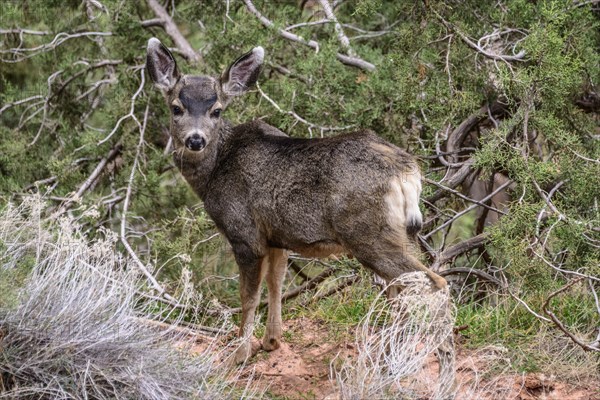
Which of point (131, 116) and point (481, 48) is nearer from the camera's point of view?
point (481, 48)

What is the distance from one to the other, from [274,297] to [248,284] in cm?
36

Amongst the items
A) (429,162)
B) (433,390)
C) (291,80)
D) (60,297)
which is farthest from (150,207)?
(433,390)

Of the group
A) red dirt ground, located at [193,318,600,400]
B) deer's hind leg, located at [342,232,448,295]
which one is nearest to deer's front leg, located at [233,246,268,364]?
red dirt ground, located at [193,318,600,400]

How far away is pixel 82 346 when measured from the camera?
5781 millimetres

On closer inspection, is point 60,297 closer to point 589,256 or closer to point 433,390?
point 433,390

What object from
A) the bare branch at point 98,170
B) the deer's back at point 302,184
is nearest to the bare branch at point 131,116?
the bare branch at point 98,170

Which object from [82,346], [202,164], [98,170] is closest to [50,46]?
[98,170]

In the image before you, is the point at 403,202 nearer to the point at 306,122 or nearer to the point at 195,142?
the point at 195,142

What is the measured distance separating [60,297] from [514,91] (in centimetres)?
378

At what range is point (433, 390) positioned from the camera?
575 cm

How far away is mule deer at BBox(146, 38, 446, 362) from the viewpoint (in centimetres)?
638

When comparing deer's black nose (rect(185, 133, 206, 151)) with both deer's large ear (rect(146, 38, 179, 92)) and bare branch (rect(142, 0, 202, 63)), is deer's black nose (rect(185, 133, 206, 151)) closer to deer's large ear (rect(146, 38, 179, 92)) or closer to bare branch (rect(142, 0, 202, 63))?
deer's large ear (rect(146, 38, 179, 92))

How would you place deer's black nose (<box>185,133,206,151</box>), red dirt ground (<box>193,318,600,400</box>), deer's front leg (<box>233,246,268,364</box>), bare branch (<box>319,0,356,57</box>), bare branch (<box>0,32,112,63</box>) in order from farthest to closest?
bare branch (<box>0,32,112,63</box>) < bare branch (<box>319,0,356,57</box>) < deer's black nose (<box>185,133,206,151</box>) < deer's front leg (<box>233,246,268,364</box>) < red dirt ground (<box>193,318,600,400</box>)

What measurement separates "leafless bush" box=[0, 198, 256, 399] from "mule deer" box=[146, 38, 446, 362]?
103 cm
